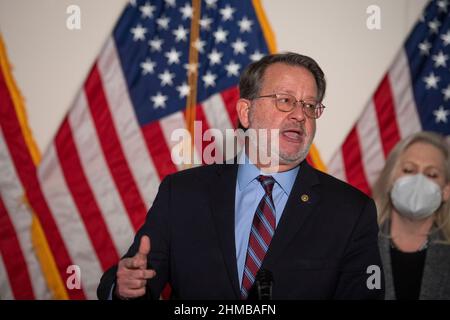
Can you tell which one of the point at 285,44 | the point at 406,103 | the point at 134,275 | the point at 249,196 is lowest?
the point at 134,275

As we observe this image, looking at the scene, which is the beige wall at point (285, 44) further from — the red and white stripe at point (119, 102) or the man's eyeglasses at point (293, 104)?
the man's eyeglasses at point (293, 104)

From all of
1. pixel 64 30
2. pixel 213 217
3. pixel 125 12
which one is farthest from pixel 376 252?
pixel 64 30

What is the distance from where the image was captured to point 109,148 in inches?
116

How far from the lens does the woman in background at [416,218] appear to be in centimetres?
236

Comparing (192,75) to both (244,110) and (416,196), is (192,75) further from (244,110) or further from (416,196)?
(416,196)

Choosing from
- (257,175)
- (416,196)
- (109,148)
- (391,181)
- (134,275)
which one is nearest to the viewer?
(134,275)

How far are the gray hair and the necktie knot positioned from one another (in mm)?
319

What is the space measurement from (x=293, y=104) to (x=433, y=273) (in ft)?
4.10

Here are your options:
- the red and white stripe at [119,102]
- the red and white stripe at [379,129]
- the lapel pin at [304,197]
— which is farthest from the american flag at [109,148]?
the lapel pin at [304,197]

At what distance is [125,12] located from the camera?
116 inches

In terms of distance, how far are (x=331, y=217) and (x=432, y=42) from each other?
6.45 ft

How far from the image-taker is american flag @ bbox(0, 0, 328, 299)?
295 centimetres

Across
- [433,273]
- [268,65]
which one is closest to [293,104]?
[268,65]

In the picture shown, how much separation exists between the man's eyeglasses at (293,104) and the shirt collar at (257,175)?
7.6 inches
